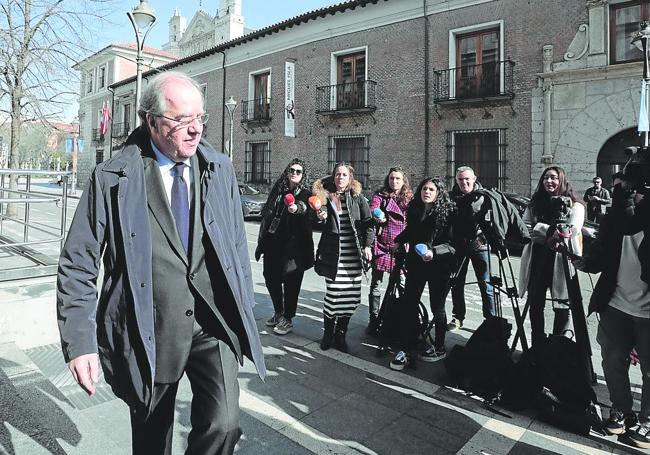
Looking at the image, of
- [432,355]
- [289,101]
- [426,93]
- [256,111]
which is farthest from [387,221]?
[256,111]

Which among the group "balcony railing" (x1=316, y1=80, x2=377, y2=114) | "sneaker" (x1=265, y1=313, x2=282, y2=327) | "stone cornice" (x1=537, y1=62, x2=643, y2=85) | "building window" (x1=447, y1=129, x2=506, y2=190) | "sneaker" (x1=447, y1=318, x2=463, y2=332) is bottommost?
"sneaker" (x1=447, y1=318, x2=463, y2=332)

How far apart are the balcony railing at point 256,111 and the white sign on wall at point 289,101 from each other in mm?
1746

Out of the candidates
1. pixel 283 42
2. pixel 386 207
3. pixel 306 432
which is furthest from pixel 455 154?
pixel 306 432

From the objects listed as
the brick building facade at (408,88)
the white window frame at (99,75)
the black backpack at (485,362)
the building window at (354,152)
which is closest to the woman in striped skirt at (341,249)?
the black backpack at (485,362)

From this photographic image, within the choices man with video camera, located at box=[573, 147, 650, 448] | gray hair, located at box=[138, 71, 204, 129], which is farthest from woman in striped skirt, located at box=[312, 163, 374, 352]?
gray hair, located at box=[138, 71, 204, 129]

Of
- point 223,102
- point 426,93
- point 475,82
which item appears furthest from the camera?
point 223,102

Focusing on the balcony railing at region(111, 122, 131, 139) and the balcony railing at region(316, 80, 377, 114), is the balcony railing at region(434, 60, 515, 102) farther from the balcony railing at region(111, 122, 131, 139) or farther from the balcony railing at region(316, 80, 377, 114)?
the balcony railing at region(111, 122, 131, 139)

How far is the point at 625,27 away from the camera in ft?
45.6

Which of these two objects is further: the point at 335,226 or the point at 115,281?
the point at 335,226

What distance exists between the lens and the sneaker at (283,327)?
498 centimetres

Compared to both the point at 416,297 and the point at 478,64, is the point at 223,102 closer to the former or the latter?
the point at 478,64

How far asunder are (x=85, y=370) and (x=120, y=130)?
38248 mm

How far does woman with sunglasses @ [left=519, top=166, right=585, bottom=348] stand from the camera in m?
3.76

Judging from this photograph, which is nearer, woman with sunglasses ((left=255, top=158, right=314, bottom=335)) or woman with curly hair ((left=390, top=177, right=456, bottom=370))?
woman with curly hair ((left=390, top=177, right=456, bottom=370))
